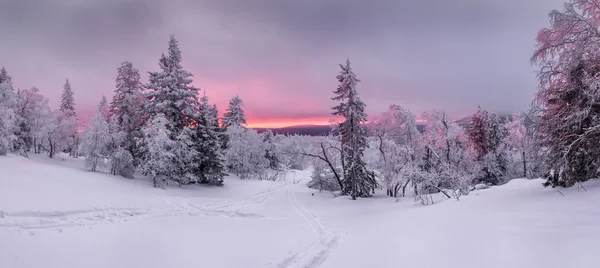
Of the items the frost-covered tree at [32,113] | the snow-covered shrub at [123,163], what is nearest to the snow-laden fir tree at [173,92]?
the snow-covered shrub at [123,163]

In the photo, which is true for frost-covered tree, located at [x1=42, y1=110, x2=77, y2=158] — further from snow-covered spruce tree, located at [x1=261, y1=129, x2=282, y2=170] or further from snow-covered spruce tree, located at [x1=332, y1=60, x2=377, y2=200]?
snow-covered spruce tree, located at [x1=332, y1=60, x2=377, y2=200]

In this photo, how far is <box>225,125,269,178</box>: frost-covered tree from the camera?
4441 cm

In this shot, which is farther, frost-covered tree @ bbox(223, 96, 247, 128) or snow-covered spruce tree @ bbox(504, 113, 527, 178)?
frost-covered tree @ bbox(223, 96, 247, 128)

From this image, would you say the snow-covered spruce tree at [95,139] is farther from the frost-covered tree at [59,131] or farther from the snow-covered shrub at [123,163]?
the frost-covered tree at [59,131]

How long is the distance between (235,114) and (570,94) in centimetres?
4347

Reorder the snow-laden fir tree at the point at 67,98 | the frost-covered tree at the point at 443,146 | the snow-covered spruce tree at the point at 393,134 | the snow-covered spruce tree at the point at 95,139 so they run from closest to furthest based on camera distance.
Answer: the frost-covered tree at the point at 443,146
the snow-covered spruce tree at the point at 393,134
the snow-covered spruce tree at the point at 95,139
the snow-laden fir tree at the point at 67,98

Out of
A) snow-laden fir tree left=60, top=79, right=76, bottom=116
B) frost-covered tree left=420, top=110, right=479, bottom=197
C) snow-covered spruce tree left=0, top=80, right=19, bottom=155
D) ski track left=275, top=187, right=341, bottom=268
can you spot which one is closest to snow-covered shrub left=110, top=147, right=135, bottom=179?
snow-covered spruce tree left=0, top=80, right=19, bottom=155

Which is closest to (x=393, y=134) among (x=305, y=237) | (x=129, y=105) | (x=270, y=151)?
(x=305, y=237)

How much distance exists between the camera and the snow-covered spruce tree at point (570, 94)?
10398mm

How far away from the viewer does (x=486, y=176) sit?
124 feet

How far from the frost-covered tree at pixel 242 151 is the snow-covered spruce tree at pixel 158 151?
1544 cm

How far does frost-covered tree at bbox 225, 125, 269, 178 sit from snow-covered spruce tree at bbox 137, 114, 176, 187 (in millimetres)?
15436

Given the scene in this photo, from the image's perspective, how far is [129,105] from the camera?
31547 millimetres

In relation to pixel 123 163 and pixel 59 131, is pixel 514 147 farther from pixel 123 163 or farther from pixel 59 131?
pixel 59 131
